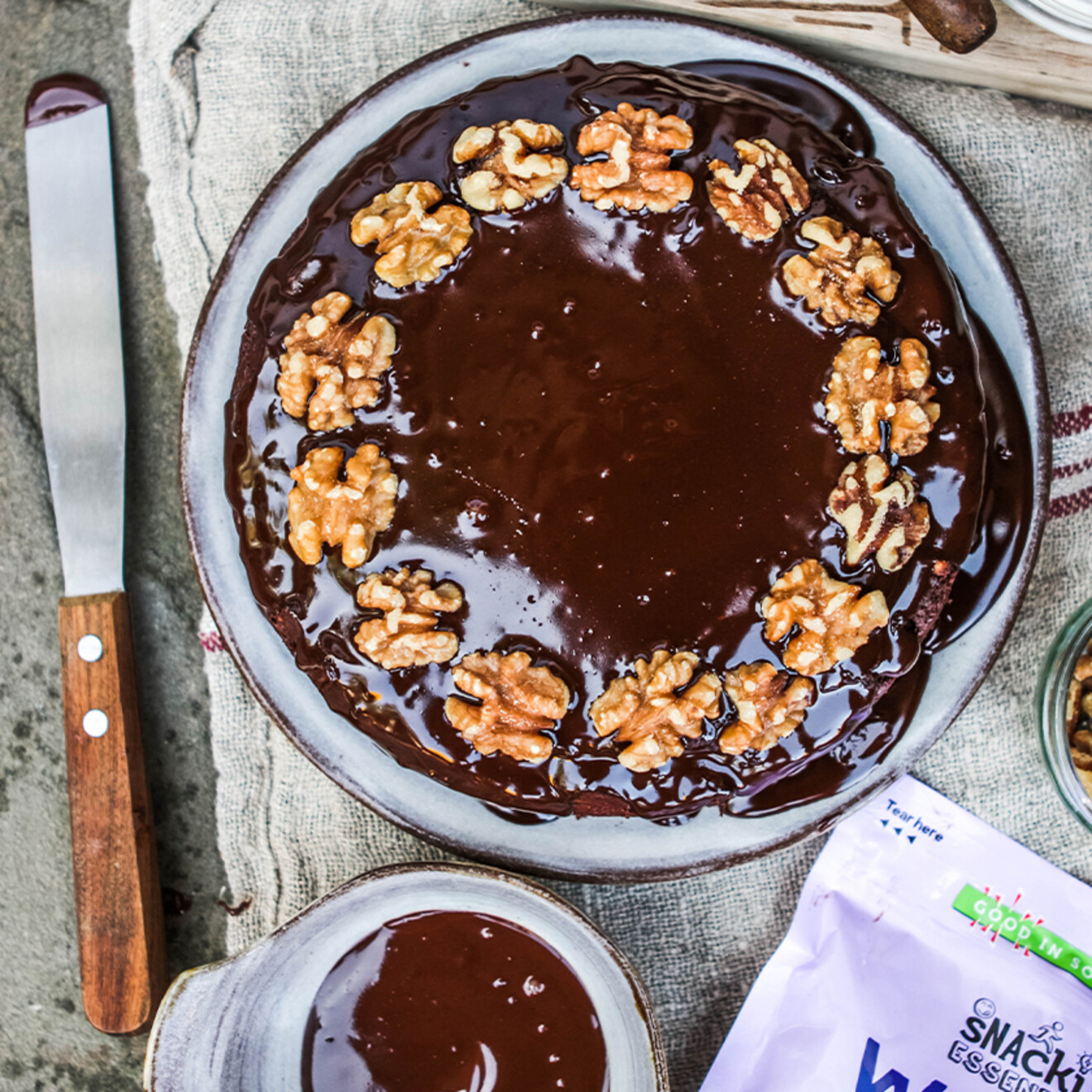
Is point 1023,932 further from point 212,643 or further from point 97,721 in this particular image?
A: point 97,721

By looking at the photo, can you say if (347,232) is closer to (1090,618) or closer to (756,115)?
(756,115)

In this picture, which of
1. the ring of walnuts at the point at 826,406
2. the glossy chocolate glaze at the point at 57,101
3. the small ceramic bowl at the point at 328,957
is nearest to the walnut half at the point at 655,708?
the ring of walnuts at the point at 826,406

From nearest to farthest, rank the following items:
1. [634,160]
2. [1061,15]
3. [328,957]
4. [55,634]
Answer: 1. [634,160]
2. [1061,15]
3. [328,957]
4. [55,634]

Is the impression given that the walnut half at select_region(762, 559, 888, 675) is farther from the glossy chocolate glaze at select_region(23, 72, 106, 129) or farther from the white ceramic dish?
the glossy chocolate glaze at select_region(23, 72, 106, 129)

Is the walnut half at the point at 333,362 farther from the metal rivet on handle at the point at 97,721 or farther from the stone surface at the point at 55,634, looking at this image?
the metal rivet on handle at the point at 97,721

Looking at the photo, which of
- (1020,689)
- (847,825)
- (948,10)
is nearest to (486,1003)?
(847,825)

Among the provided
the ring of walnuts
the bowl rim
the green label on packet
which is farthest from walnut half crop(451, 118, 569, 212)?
the green label on packet

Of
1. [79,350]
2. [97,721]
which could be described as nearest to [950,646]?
[97,721]
